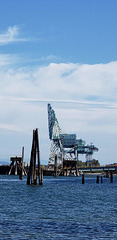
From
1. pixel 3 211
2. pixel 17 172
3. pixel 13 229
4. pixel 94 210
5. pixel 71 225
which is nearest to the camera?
pixel 13 229

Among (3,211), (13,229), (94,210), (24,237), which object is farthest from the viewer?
(94,210)

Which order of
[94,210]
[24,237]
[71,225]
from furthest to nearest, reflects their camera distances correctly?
[94,210]
[71,225]
[24,237]

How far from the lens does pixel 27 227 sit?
29.9 meters

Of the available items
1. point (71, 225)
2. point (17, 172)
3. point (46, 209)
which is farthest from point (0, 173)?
point (71, 225)

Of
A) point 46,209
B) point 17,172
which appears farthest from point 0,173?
point 46,209

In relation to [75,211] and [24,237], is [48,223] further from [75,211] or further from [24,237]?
[75,211]

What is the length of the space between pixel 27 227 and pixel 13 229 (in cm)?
135

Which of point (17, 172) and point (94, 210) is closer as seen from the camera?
point (94, 210)

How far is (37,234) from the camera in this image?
27.5 metres

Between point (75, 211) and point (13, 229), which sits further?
point (75, 211)

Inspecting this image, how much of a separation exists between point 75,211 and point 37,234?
1319 cm

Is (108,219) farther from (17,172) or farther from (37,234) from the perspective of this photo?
(17,172)

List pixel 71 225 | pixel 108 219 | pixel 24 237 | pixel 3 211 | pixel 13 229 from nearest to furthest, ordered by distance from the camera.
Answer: pixel 24 237
pixel 13 229
pixel 71 225
pixel 108 219
pixel 3 211

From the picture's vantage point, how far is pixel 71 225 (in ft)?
103
